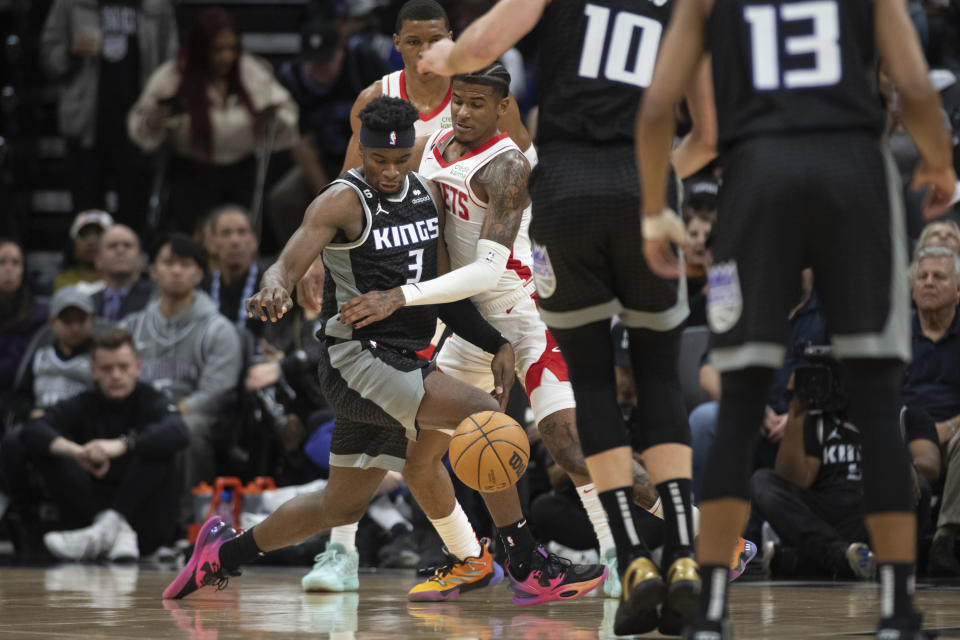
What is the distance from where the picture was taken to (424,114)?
644 cm

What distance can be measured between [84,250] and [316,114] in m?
2.16

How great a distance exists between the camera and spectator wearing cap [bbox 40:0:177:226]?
1173 cm

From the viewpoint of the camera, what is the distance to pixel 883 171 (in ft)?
11.1

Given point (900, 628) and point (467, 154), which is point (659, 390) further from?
point (467, 154)

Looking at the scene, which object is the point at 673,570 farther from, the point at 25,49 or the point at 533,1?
the point at 25,49

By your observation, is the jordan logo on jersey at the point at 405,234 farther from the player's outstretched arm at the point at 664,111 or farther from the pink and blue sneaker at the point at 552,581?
the player's outstretched arm at the point at 664,111

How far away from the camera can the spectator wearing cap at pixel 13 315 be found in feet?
33.6

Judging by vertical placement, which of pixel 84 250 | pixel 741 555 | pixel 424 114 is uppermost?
pixel 424 114

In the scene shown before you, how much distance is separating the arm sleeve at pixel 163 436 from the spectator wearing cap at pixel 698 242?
325cm

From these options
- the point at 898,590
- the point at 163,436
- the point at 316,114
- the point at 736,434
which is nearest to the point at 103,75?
the point at 316,114

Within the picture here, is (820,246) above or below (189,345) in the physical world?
above

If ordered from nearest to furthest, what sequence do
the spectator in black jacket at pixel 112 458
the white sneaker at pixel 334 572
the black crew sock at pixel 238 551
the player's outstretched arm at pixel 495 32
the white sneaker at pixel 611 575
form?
1. the player's outstretched arm at pixel 495 32
2. the black crew sock at pixel 238 551
3. the white sneaker at pixel 611 575
4. the white sneaker at pixel 334 572
5. the spectator in black jacket at pixel 112 458

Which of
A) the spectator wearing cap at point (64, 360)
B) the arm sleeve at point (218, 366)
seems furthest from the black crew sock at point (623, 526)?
the spectator wearing cap at point (64, 360)

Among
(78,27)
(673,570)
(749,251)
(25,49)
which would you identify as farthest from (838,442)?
(25,49)
